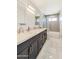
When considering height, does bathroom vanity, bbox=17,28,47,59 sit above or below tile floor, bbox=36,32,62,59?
above

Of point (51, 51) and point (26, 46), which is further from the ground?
point (26, 46)

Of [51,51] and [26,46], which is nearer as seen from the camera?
[26,46]

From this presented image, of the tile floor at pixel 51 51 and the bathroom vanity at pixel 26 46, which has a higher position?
the bathroom vanity at pixel 26 46

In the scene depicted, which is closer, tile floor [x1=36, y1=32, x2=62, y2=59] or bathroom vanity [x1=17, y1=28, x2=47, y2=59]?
bathroom vanity [x1=17, y1=28, x2=47, y2=59]

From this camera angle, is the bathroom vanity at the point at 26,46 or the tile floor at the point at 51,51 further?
the tile floor at the point at 51,51
